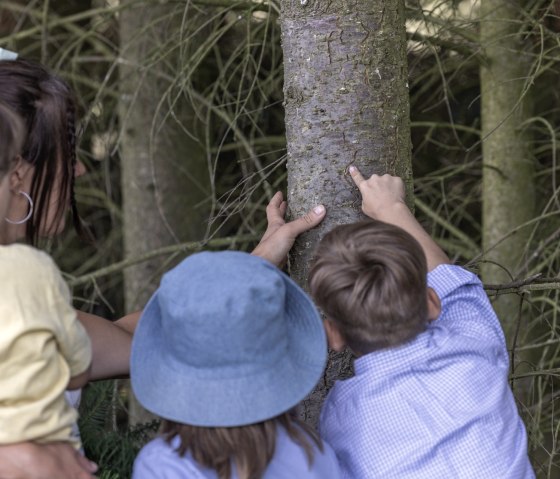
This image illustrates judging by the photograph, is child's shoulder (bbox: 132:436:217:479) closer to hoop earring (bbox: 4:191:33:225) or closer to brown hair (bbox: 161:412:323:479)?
brown hair (bbox: 161:412:323:479)

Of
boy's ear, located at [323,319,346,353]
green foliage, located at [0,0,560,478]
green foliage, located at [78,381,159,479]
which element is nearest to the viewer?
boy's ear, located at [323,319,346,353]

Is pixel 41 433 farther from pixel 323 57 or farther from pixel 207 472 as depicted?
pixel 323 57

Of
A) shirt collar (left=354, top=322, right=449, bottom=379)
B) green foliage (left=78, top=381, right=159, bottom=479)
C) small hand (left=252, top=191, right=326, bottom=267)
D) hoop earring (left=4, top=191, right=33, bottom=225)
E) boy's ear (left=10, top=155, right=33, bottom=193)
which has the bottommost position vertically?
green foliage (left=78, top=381, right=159, bottom=479)

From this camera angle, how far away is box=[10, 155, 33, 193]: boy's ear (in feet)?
4.70

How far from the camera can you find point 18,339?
1.20 meters

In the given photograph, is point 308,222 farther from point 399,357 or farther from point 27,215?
point 27,215

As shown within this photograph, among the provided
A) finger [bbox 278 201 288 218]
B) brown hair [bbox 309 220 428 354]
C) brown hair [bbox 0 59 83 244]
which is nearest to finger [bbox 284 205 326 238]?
finger [bbox 278 201 288 218]

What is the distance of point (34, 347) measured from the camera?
120cm

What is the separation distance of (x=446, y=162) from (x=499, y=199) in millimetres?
745

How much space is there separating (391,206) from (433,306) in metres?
0.24

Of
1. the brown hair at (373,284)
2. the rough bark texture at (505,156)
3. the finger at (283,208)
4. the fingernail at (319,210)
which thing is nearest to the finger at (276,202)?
the finger at (283,208)

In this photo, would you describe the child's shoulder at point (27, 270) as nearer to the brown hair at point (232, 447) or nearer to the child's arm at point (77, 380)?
the child's arm at point (77, 380)

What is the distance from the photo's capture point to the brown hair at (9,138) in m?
1.39

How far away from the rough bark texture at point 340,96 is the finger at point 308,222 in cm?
2
